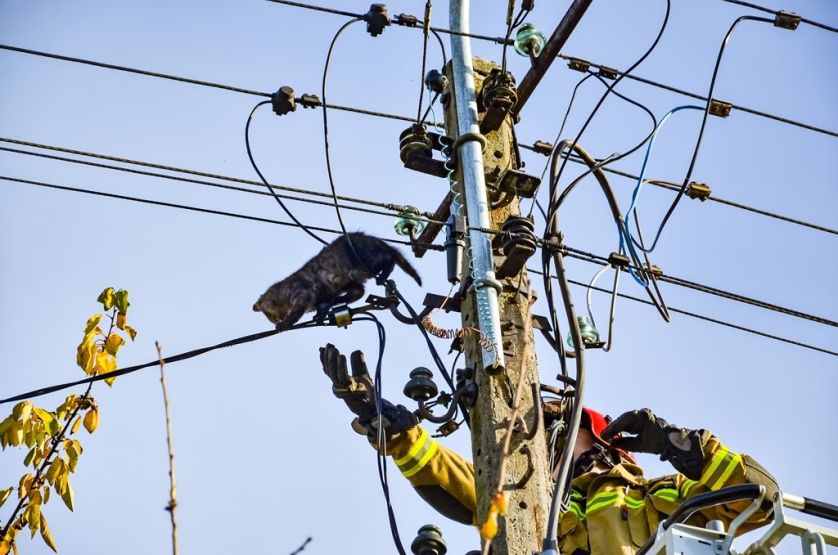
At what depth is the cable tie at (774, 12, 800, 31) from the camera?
748 centimetres

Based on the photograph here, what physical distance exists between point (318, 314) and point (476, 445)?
1620 millimetres

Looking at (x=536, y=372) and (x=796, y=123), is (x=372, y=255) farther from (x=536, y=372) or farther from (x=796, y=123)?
(x=796, y=123)

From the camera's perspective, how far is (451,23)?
6941mm

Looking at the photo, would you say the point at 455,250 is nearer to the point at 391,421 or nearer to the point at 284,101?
the point at 391,421

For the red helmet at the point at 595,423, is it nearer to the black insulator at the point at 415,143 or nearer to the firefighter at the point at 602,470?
the firefighter at the point at 602,470

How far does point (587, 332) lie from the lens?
258 inches

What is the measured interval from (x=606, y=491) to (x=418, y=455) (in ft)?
4.12

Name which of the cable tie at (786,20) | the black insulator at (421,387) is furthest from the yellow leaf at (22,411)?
the cable tie at (786,20)

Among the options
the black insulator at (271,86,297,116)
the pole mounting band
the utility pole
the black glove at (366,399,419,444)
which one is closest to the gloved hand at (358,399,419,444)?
the black glove at (366,399,419,444)

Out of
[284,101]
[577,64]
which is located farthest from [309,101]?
[577,64]

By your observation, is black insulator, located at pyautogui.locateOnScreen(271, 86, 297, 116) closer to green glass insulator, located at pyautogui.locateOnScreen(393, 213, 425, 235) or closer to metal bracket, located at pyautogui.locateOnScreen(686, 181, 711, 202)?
green glass insulator, located at pyautogui.locateOnScreen(393, 213, 425, 235)

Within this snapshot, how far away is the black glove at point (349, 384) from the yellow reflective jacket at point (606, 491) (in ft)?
1.08

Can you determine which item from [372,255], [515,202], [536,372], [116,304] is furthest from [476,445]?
[372,255]

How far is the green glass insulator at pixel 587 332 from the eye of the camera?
21.4 ft
